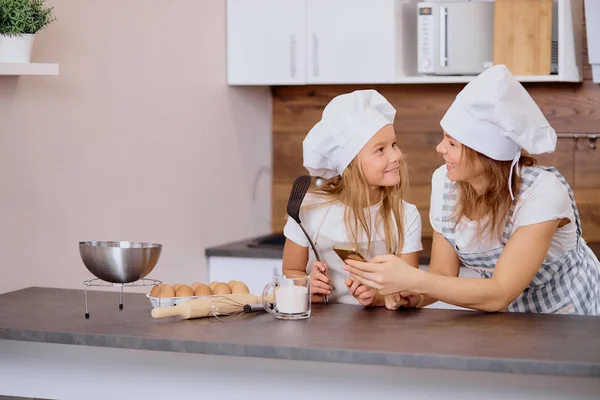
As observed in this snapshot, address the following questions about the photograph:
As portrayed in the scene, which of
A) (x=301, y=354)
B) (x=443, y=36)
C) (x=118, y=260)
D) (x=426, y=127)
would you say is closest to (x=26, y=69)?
(x=118, y=260)

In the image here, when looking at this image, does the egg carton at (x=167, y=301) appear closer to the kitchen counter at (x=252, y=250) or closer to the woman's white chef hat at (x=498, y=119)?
the woman's white chef hat at (x=498, y=119)

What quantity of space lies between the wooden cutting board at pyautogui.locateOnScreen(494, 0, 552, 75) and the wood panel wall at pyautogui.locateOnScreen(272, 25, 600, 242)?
310 millimetres

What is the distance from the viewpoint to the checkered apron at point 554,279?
7.22 feet

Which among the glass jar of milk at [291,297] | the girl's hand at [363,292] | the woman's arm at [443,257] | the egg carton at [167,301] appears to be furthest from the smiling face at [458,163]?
the egg carton at [167,301]

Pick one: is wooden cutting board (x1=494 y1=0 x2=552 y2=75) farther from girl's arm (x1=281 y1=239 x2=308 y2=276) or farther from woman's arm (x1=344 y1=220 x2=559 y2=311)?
woman's arm (x1=344 y1=220 x2=559 y2=311)

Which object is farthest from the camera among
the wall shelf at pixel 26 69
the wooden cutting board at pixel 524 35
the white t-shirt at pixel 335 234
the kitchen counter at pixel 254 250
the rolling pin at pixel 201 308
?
the kitchen counter at pixel 254 250

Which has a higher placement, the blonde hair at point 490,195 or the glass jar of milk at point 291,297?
the blonde hair at point 490,195

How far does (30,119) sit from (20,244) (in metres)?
0.35

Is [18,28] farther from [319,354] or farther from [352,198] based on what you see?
[319,354]

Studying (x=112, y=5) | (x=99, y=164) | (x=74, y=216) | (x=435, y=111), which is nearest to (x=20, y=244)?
(x=74, y=216)

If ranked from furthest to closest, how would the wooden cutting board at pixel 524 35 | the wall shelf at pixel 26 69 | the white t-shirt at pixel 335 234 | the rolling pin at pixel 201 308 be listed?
the wooden cutting board at pixel 524 35
the white t-shirt at pixel 335 234
the wall shelf at pixel 26 69
the rolling pin at pixel 201 308

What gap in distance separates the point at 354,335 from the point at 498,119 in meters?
0.58

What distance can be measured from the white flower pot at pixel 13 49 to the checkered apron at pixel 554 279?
1138 mm

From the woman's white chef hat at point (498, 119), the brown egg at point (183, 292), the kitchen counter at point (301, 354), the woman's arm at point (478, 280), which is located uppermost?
the woman's white chef hat at point (498, 119)
